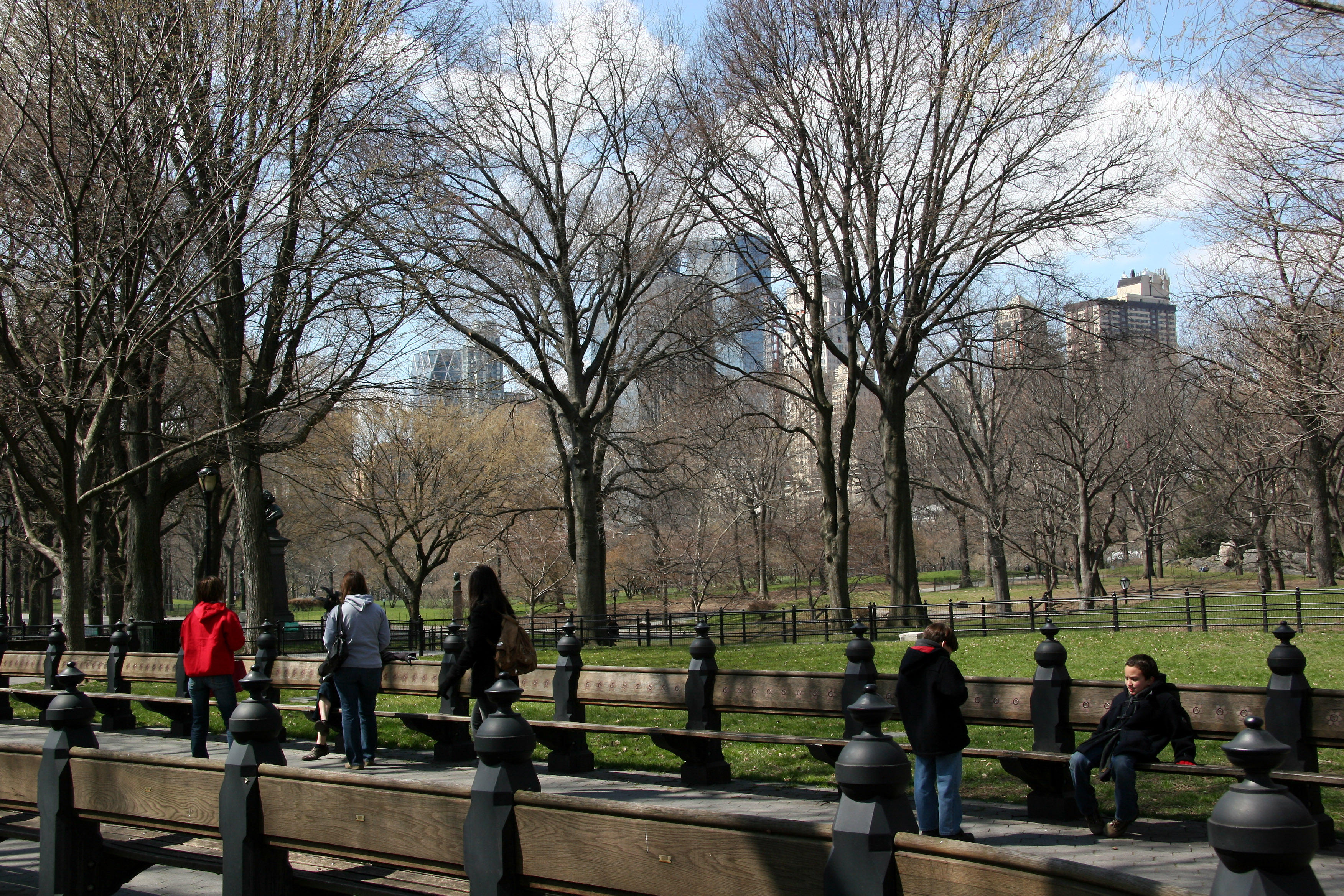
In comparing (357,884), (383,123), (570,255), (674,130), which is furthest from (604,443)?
(357,884)

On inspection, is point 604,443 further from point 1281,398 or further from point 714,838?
point 714,838

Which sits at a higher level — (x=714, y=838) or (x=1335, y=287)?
(x=1335, y=287)

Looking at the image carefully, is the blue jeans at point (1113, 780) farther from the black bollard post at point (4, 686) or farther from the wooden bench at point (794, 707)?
the black bollard post at point (4, 686)

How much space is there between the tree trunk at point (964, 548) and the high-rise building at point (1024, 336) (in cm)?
1855

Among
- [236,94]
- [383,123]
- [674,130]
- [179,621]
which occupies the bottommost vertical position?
[179,621]

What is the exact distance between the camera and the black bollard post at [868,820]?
311 centimetres

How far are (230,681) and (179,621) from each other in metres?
15.7

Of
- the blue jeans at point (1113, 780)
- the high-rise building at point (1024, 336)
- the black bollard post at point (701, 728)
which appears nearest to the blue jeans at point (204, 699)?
the black bollard post at point (701, 728)

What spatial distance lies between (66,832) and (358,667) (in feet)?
11.5

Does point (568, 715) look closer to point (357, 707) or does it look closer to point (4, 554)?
point (357, 707)

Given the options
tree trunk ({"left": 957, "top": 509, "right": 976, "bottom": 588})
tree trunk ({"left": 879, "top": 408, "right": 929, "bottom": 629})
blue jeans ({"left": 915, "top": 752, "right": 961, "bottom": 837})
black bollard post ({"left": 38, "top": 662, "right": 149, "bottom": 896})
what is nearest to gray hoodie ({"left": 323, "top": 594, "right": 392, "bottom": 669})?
black bollard post ({"left": 38, "top": 662, "right": 149, "bottom": 896})

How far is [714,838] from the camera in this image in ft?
11.3

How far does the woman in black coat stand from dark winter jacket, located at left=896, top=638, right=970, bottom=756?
3.63 m

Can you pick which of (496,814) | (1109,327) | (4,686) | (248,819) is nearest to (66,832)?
(248,819)
